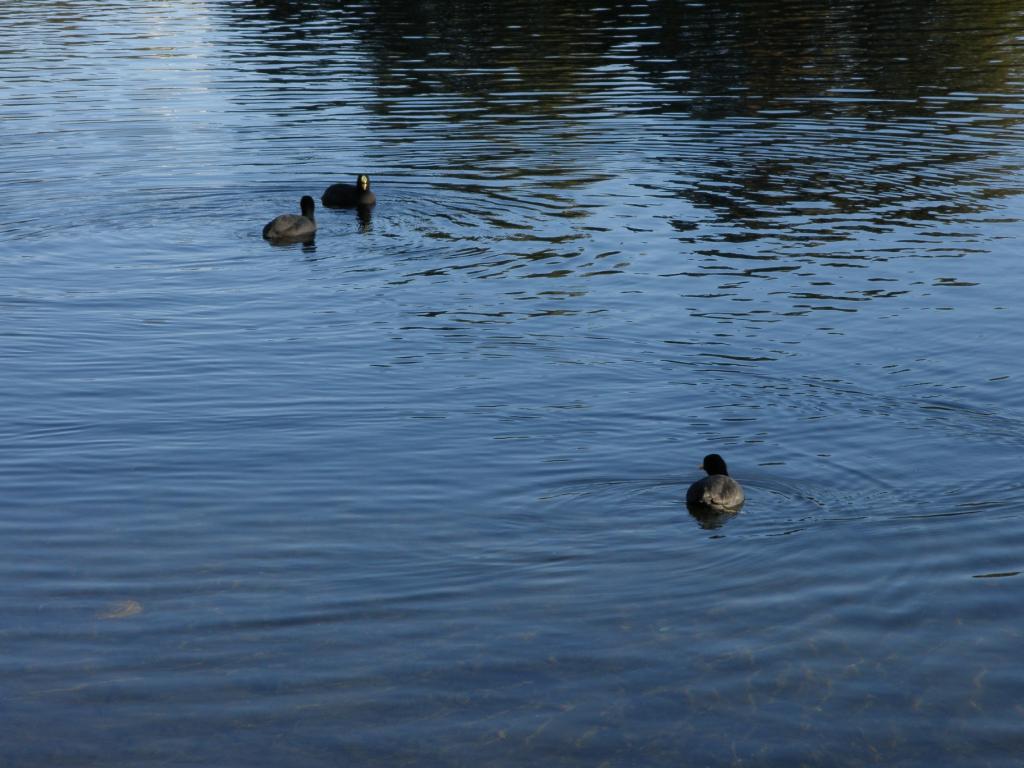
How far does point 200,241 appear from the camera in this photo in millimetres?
25484

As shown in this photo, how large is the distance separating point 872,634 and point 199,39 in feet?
164

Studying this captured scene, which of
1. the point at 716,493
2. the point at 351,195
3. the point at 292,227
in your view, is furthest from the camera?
the point at 351,195

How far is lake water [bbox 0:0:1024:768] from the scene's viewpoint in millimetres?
11125

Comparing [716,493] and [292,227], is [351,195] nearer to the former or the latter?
[292,227]

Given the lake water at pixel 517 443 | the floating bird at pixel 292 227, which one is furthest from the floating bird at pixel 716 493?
the floating bird at pixel 292 227

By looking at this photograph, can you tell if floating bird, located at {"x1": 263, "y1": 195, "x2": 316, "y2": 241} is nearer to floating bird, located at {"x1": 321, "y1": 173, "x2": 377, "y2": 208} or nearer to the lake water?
the lake water

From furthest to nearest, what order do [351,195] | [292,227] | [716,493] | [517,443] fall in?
[351,195]
[292,227]
[517,443]
[716,493]

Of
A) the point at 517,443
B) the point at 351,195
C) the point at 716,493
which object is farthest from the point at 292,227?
the point at 716,493

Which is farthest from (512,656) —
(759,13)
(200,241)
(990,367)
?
(759,13)

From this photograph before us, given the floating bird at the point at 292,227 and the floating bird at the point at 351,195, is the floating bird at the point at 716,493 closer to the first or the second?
the floating bird at the point at 292,227

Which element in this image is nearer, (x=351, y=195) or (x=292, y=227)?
(x=292, y=227)

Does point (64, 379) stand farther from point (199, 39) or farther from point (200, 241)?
point (199, 39)

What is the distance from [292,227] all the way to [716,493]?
44.0 feet

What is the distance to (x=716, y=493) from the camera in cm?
1408
